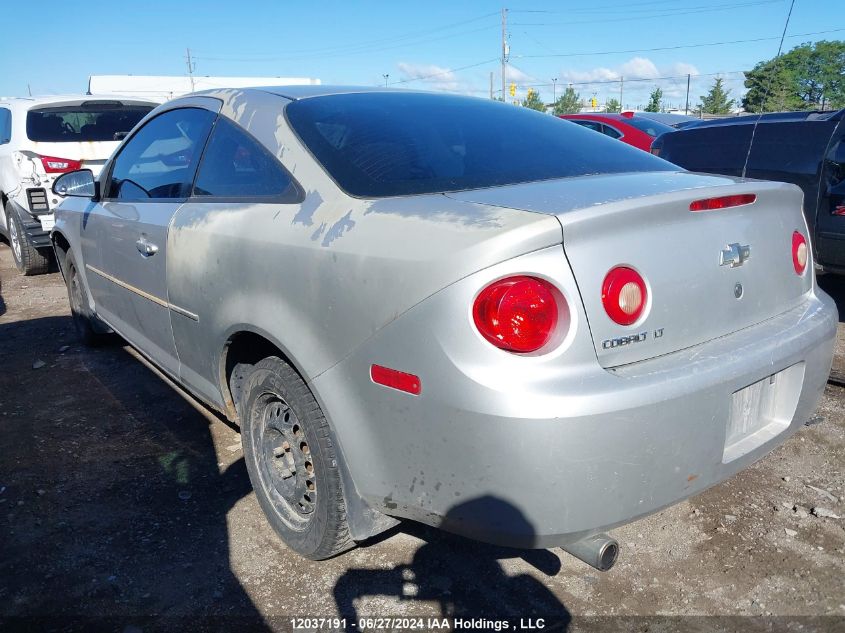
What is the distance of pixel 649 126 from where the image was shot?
36.8ft

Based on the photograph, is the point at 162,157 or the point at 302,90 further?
the point at 162,157

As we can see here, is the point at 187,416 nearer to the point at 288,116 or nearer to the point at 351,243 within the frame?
the point at 288,116

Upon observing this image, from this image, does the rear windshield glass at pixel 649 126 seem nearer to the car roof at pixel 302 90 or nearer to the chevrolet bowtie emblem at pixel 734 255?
the car roof at pixel 302 90

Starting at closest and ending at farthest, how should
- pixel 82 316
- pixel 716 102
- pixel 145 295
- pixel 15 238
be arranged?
pixel 145 295 → pixel 82 316 → pixel 15 238 → pixel 716 102

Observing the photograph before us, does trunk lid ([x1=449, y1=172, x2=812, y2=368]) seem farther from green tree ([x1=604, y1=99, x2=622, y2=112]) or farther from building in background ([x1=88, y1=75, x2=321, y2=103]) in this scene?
green tree ([x1=604, y1=99, x2=622, y2=112])

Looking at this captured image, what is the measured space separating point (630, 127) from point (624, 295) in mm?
10311

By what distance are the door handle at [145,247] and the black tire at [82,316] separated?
1554 millimetres

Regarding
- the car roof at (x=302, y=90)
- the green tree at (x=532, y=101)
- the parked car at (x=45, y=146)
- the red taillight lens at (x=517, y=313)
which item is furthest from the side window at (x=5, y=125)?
the green tree at (x=532, y=101)

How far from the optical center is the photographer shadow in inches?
88.0

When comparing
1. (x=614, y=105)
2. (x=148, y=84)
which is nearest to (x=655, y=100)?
(x=614, y=105)

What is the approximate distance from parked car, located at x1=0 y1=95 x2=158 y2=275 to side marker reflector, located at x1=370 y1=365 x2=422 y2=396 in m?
5.80

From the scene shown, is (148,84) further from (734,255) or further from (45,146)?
(734,255)

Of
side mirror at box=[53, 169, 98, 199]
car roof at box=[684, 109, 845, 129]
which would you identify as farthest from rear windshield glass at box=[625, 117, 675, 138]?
side mirror at box=[53, 169, 98, 199]

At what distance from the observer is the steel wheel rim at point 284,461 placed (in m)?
2.43
